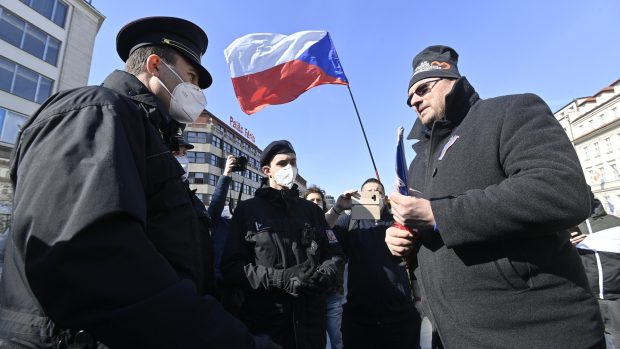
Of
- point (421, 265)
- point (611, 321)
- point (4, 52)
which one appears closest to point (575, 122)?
point (611, 321)

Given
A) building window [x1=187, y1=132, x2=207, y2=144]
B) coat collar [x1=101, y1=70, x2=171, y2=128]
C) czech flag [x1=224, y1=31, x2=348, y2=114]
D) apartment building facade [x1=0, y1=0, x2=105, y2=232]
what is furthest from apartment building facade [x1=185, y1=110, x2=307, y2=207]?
coat collar [x1=101, y1=70, x2=171, y2=128]

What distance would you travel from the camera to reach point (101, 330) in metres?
0.75

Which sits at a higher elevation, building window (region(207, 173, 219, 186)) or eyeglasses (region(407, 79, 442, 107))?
building window (region(207, 173, 219, 186))

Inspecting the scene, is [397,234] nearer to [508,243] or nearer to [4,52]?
[508,243]

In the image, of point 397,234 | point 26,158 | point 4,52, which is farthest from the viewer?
point 4,52

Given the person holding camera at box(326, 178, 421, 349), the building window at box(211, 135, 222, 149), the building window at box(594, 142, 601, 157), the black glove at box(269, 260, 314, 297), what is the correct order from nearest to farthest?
1. the black glove at box(269, 260, 314, 297)
2. the person holding camera at box(326, 178, 421, 349)
3. the building window at box(594, 142, 601, 157)
4. the building window at box(211, 135, 222, 149)

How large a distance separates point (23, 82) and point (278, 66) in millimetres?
25121

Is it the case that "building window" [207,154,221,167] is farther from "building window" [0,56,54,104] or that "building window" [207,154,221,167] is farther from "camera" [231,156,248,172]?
"camera" [231,156,248,172]

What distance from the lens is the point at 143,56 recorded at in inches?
66.4

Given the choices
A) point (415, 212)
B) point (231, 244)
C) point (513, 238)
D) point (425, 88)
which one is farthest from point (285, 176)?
point (513, 238)

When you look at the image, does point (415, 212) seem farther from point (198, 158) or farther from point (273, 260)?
point (198, 158)

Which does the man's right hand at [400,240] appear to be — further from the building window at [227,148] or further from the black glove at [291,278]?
the building window at [227,148]

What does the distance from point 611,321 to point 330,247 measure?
4049 mm

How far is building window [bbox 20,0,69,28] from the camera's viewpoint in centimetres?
2244
